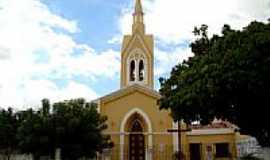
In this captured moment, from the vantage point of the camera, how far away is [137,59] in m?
39.7

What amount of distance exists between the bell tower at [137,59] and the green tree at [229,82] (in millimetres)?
20984

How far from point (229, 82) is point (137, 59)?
2527 centimetres

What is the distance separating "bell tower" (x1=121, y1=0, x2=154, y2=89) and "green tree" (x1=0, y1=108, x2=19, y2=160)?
1398 cm

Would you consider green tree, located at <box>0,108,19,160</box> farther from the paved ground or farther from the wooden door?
the paved ground

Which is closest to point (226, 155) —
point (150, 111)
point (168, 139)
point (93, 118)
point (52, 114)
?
point (168, 139)

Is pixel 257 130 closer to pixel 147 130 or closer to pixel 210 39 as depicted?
pixel 210 39

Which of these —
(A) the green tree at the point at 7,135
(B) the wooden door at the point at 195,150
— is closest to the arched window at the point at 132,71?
(B) the wooden door at the point at 195,150

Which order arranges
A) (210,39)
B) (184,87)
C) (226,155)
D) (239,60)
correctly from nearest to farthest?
(239,60), (184,87), (210,39), (226,155)

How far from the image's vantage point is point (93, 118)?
2127cm

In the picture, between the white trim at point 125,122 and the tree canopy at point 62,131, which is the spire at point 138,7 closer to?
the white trim at point 125,122

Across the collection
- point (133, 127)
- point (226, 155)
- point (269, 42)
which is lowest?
point (226, 155)

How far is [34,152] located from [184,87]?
26.6 feet

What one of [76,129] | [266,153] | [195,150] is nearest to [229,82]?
[266,153]

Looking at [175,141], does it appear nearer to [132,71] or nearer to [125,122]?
[125,122]
